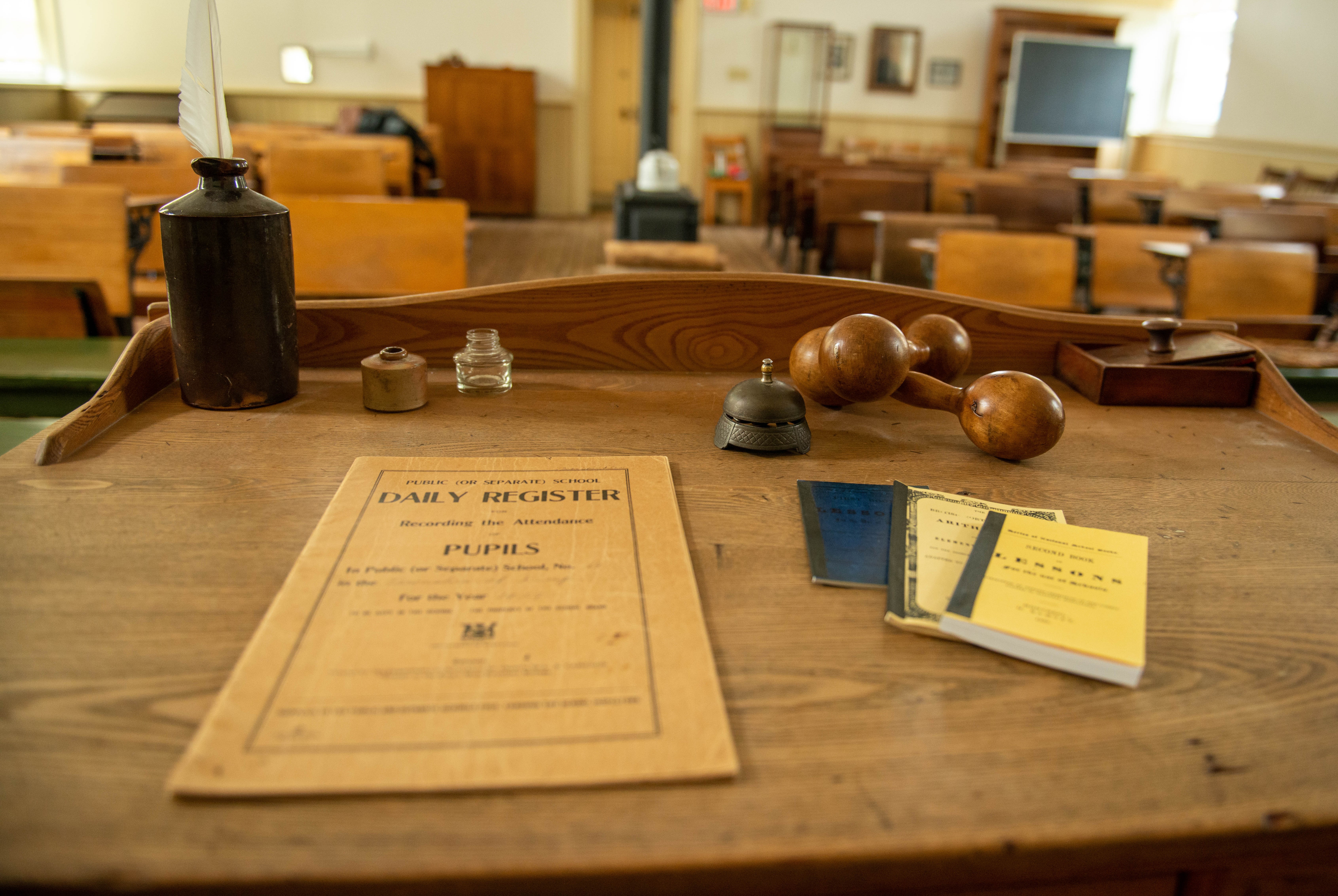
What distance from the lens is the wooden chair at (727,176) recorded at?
365 inches

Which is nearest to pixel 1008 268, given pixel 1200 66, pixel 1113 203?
pixel 1113 203

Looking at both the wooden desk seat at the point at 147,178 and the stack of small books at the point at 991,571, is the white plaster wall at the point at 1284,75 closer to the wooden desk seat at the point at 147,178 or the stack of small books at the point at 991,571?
the wooden desk seat at the point at 147,178

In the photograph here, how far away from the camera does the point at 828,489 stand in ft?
2.55

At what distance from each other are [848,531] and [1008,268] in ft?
7.12

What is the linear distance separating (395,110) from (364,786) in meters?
8.87

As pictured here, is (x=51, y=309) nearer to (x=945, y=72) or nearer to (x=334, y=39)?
(x=334, y=39)

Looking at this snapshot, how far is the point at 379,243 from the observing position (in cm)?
240

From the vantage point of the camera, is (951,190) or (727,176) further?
(727,176)

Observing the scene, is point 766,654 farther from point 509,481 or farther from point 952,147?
point 952,147

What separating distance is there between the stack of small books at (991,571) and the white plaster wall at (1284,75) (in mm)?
8923

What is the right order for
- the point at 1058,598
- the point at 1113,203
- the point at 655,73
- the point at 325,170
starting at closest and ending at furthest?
the point at 1058,598, the point at 325,170, the point at 1113,203, the point at 655,73

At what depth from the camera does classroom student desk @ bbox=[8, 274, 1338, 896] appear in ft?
1.31

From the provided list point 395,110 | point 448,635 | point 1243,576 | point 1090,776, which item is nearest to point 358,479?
point 448,635

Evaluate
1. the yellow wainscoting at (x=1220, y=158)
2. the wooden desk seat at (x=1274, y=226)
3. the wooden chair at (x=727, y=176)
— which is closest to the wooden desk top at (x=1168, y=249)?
the wooden desk seat at (x=1274, y=226)
